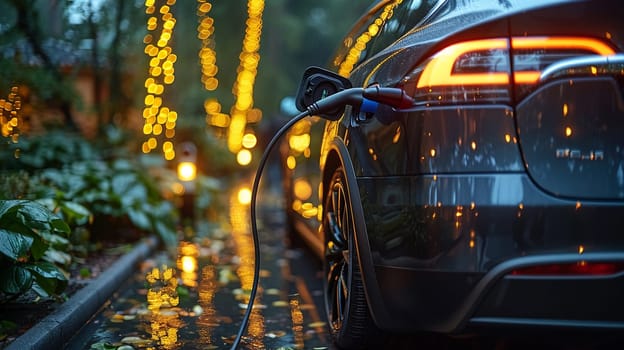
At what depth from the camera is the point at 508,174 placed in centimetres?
273

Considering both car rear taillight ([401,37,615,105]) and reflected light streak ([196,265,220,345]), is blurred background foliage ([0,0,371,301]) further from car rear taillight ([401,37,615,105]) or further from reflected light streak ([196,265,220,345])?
car rear taillight ([401,37,615,105])

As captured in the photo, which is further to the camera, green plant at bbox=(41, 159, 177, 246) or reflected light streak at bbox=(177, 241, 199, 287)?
green plant at bbox=(41, 159, 177, 246)

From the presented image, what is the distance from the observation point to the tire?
141 inches

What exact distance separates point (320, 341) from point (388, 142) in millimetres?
1664

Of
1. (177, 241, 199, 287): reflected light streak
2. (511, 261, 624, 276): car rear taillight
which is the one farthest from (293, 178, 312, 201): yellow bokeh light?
(511, 261, 624, 276): car rear taillight

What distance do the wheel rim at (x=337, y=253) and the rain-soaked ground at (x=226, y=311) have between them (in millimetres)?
261

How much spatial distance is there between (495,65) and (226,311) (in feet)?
9.64

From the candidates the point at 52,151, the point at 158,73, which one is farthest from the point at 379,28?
the point at 158,73

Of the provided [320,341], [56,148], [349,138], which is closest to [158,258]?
[56,148]

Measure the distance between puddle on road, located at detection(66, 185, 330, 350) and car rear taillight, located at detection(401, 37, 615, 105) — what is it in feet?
6.20

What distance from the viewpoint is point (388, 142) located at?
3.08 metres

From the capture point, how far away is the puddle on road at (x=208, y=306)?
4328 mm

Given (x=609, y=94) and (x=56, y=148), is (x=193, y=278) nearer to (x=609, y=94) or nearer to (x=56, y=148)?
(x=56, y=148)

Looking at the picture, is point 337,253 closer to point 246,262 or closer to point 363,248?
point 363,248
